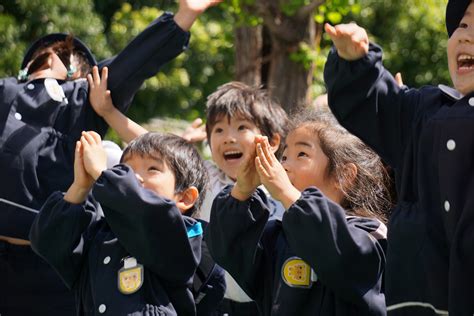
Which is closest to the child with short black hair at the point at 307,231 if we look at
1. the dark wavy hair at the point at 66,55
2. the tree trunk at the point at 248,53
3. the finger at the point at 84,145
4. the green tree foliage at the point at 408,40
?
the finger at the point at 84,145

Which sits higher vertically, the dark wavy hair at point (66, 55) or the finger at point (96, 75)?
the dark wavy hair at point (66, 55)

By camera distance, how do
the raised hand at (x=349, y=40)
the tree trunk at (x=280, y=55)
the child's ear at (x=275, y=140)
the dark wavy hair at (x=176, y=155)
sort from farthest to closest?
the tree trunk at (x=280, y=55) < the child's ear at (x=275, y=140) < the dark wavy hair at (x=176, y=155) < the raised hand at (x=349, y=40)

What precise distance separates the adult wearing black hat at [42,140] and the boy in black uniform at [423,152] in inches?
57.5

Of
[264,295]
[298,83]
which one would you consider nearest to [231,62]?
[298,83]

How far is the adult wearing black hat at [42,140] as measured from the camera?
398 cm

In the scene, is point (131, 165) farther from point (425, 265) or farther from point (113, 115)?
point (425, 265)

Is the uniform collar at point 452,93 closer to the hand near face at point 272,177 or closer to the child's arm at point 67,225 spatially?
the hand near face at point 272,177

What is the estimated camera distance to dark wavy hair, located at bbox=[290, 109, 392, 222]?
11.4 ft

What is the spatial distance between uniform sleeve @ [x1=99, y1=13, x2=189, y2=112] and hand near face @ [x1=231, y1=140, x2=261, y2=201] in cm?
118

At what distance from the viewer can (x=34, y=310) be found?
4027 millimetres

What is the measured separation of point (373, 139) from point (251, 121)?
1555 millimetres

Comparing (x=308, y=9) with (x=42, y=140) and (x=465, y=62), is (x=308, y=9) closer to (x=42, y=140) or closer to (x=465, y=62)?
(x=42, y=140)

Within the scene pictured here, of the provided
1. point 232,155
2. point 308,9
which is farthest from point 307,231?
point 308,9

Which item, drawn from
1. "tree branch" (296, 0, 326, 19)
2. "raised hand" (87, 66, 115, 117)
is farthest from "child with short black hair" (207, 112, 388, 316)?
"tree branch" (296, 0, 326, 19)
